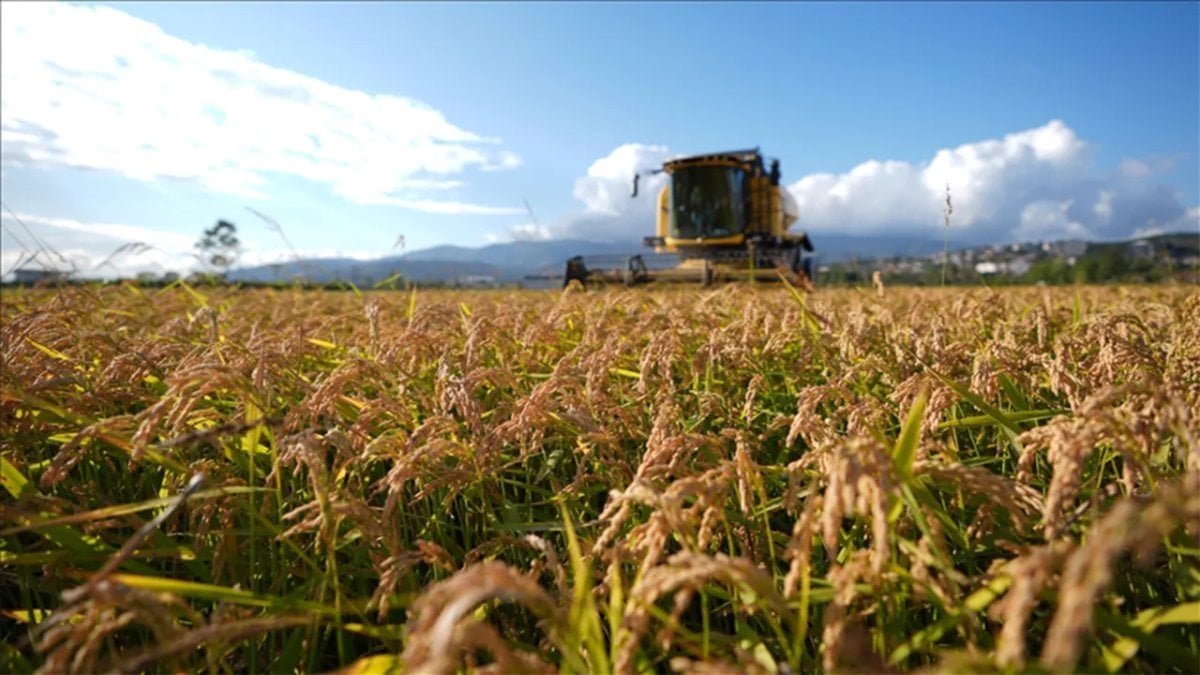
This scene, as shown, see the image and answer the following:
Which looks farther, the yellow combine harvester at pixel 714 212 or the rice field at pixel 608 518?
the yellow combine harvester at pixel 714 212

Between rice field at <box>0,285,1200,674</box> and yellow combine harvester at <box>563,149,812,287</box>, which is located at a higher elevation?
yellow combine harvester at <box>563,149,812,287</box>

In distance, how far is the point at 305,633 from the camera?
118 centimetres

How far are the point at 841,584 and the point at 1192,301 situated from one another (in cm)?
236

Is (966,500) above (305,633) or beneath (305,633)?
above

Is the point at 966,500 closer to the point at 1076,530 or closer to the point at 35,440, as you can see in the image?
the point at 1076,530

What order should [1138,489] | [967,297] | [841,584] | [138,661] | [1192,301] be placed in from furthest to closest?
[967,297], [1192,301], [1138,489], [841,584], [138,661]

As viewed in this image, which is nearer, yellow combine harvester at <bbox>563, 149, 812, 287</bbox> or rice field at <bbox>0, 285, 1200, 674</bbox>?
rice field at <bbox>0, 285, 1200, 674</bbox>

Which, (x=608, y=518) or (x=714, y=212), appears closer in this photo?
(x=608, y=518)

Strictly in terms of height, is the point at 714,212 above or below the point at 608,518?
above

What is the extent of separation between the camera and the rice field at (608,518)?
783 millimetres

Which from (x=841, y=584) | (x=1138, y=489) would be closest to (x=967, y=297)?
(x=1138, y=489)

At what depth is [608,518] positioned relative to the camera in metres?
1.11

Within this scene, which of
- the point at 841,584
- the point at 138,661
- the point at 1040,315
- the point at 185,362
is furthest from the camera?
the point at 1040,315

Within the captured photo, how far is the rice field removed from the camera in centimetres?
78
